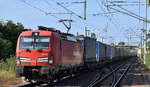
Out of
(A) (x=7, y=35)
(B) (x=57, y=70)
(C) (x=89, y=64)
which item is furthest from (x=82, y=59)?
(A) (x=7, y=35)

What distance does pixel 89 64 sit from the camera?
33.7 meters

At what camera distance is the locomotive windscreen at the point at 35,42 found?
1945 centimetres

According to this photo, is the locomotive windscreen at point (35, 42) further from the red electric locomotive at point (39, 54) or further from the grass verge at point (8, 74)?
the grass verge at point (8, 74)

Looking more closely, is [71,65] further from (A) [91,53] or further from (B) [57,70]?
(A) [91,53]

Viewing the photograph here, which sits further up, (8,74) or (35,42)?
(35,42)

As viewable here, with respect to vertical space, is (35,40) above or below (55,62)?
above

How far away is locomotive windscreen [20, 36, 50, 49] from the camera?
19453 mm

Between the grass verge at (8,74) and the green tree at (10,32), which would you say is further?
the green tree at (10,32)

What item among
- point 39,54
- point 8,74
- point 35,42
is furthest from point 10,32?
point 39,54

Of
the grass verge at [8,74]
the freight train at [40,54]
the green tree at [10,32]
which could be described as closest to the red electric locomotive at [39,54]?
the freight train at [40,54]

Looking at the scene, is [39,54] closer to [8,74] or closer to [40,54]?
[40,54]

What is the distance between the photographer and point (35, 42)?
19.6 meters

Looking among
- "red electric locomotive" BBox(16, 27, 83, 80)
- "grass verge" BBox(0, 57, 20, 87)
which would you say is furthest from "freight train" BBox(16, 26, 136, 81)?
"grass verge" BBox(0, 57, 20, 87)

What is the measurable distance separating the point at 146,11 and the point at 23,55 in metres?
30.5
